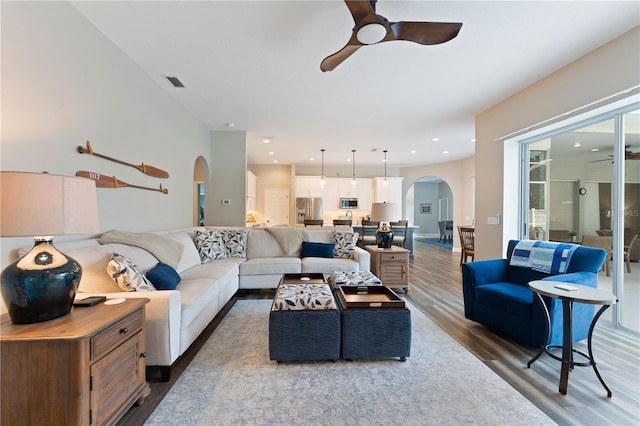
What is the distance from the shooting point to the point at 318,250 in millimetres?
4410

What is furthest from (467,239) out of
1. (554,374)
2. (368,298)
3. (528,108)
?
(368,298)

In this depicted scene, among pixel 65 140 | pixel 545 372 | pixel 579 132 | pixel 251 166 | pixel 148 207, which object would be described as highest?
pixel 251 166

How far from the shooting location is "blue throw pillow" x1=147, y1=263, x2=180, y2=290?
241 cm

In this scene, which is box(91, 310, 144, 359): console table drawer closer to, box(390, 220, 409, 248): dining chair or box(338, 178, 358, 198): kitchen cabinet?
box(390, 220, 409, 248): dining chair

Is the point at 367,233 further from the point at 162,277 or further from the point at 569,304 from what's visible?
the point at 162,277

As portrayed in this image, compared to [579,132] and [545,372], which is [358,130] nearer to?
[579,132]

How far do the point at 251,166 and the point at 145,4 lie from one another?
719 centimetres

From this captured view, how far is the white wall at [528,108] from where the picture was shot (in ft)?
8.48

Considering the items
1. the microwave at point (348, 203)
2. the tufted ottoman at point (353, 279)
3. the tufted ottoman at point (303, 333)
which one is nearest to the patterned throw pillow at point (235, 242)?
the tufted ottoman at point (353, 279)

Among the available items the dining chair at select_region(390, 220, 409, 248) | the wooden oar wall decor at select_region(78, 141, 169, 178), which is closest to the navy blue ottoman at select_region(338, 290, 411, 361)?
the wooden oar wall decor at select_region(78, 141, 169, 178)

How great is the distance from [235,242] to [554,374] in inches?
155

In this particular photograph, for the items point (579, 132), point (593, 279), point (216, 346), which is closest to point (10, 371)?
point (216, 346)

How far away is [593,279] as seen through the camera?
97.0 inches

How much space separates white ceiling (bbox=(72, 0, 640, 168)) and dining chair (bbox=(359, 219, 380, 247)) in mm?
2644
